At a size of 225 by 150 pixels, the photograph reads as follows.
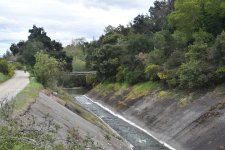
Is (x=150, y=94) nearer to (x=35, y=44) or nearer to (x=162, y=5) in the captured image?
(x=35, y=44)

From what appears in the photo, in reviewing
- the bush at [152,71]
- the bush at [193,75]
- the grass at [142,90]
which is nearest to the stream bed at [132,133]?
the grass at [142,90]

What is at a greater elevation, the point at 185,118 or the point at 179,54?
Result: the point at 179,54

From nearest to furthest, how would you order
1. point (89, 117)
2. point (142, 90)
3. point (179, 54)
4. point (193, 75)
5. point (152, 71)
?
point (89, 117)
point (193, 75)
point (179, 54)
point (142, 90)
point (152, 71)

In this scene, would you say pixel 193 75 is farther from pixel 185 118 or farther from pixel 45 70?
pixel 45 70

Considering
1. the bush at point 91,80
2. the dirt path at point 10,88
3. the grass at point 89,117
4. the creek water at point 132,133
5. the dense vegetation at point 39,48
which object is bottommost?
the bush at point 91,80

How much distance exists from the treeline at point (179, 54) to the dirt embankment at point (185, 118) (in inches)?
96.4

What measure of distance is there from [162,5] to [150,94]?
61.2m

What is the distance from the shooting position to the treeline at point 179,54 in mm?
44719

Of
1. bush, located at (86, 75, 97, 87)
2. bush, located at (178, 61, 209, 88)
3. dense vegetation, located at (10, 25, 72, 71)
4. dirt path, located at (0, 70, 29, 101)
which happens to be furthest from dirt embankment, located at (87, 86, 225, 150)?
bush, located at (86, 75, 97, 87)

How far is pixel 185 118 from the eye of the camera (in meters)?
39.2

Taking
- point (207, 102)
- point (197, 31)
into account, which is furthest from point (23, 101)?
point (197, 31)

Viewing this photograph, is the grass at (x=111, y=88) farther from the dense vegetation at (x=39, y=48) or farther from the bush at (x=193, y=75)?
the bush at (x=193, y=75)

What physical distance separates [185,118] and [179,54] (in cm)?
1701

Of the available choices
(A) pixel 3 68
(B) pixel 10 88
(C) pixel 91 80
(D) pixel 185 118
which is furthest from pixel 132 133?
(C) pixel 91 80
